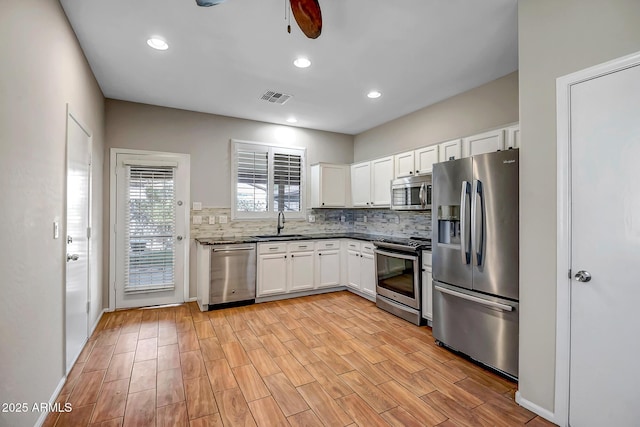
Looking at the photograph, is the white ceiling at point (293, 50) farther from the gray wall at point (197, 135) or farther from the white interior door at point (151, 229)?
the white interior door at point (151, 229)

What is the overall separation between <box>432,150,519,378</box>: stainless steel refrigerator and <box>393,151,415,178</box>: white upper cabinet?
1040mm

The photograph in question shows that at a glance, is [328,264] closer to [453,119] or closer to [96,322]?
[453,119]

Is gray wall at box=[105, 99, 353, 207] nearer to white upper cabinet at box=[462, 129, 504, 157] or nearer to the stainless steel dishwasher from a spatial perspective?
the stainless steel dishwasher

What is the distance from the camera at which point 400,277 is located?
3.59 metres

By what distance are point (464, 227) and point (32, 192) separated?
302cm

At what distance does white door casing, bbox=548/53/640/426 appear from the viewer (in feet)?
5.08

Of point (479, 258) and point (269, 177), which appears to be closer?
point (479, 258)

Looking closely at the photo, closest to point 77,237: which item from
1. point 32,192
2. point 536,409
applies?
point 32,192

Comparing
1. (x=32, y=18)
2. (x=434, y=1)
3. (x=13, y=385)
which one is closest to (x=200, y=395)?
(x=13, y=385)

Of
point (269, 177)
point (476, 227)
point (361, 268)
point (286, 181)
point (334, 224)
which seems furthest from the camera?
point (334, 224)

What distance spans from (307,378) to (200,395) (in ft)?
2.56

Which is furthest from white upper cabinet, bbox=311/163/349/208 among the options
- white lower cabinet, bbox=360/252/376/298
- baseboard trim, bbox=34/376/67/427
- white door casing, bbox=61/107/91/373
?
baseboard trim, bbox=34/376/67/427

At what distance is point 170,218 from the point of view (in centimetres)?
407

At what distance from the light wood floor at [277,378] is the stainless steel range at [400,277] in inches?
7.8
